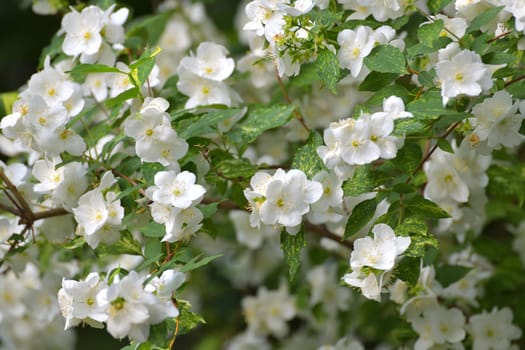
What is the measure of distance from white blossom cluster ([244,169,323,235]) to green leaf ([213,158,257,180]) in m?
0.18

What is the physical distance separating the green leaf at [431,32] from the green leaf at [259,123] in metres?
0.31

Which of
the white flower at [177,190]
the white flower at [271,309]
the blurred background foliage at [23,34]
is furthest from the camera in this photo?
the blurred background foliage at [23,34]

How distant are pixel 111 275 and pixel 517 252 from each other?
1362 mm

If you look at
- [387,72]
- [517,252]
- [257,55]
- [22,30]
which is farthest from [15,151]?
[22,30]

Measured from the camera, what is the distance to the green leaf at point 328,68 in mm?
1512

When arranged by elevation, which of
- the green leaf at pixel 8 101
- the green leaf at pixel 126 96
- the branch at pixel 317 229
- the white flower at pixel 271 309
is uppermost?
the green leaf at pixel 126 96

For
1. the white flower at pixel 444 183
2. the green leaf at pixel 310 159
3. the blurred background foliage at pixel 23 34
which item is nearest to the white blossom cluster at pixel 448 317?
A: the white flower at pixel 444 183

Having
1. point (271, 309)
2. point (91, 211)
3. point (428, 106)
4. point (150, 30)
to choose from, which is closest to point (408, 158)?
point (428, 106)

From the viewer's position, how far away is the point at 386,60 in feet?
5.01

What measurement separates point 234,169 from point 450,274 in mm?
589

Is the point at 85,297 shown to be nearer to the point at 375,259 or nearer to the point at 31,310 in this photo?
the point at 375,259

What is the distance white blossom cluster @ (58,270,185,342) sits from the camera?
1.26m

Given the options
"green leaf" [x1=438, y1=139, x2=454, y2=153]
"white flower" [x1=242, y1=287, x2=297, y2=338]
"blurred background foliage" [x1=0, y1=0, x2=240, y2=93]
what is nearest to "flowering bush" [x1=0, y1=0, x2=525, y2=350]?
"green leaf" [x1=438, y1=139, x2=454, y2=153]

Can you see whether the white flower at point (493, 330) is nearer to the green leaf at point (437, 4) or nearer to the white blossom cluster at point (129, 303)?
the green leaf at point (437, 4)
